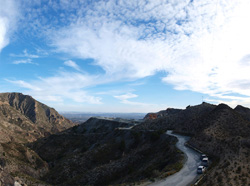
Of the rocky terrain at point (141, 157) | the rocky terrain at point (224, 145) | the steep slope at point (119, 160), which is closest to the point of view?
the rocky terrain at point (224, 145)

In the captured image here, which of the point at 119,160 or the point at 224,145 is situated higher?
the point at 224,145

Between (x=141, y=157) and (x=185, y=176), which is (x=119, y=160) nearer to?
(x=141, y=157)

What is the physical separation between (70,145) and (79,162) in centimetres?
3151

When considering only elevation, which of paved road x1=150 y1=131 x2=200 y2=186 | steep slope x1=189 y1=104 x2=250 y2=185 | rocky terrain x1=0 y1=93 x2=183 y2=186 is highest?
steep slope x1=189 y1=104 x2=250 y2=185

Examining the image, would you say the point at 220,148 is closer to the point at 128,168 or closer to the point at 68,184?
the point at 128,168

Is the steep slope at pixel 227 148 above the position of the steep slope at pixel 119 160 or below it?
above

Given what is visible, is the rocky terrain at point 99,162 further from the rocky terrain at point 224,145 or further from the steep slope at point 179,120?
the steep slope at point 179,120

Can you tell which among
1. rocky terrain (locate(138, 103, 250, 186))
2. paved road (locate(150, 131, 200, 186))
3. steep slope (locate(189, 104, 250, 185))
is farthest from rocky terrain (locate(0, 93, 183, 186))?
steep slope (locate(189, 104, 250, 185))

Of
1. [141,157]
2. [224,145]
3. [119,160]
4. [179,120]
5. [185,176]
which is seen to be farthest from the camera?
[179,120]

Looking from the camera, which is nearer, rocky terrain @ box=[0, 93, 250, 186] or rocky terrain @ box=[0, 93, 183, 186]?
rocky terrain @ box=[0, 93, 250, 186]

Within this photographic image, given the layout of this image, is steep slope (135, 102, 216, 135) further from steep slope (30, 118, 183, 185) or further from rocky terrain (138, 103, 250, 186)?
steep slope (30, 118, 183, 185)

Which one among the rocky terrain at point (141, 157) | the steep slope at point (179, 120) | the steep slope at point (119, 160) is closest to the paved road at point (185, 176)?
the rocky terrain at point (141, 157)

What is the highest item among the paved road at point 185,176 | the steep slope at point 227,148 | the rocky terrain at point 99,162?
the steep slope at point 227,148

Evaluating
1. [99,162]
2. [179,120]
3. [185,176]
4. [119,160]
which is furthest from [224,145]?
[179,120]
